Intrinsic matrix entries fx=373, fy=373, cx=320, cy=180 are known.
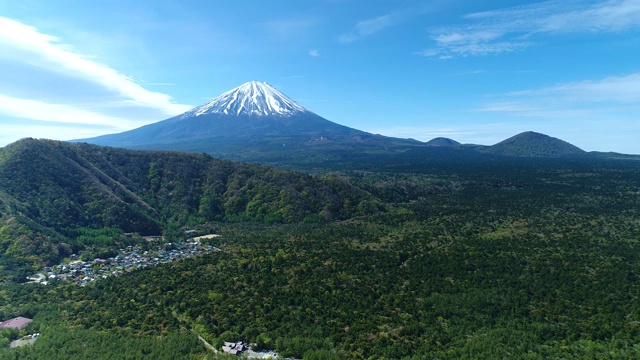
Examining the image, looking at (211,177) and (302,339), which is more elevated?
(211,177)

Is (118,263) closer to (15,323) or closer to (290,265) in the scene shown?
(15,323)

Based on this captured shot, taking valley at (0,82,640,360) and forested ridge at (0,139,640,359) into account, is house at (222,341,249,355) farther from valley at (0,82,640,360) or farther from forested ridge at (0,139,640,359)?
forested ridge at (0,139,640,359)

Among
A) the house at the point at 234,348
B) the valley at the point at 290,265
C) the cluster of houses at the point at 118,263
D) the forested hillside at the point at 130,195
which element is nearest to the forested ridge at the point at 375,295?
the valley at the point at 290,265

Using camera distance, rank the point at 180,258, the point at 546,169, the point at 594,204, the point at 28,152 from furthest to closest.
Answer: the point at 546,169 < the point at 594,204 < the point at 28,152 < the point at 180,258

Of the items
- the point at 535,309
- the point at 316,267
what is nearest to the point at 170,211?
the point at 316,267

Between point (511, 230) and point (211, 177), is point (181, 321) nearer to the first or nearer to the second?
point (511, 230)

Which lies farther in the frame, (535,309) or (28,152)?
(28,152)

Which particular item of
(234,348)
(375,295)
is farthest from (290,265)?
(234,348)
